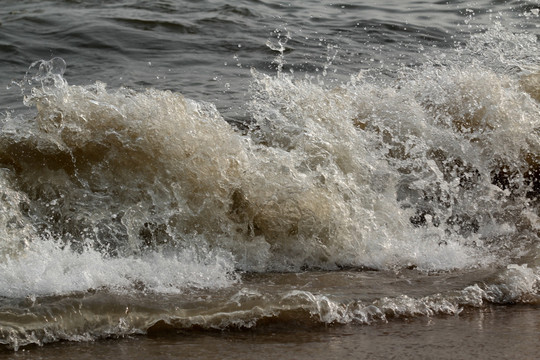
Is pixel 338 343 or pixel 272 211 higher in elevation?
pixel 272 211

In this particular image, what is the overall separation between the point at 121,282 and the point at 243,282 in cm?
57

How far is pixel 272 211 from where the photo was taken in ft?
14.2

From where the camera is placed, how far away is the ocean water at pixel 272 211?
3365mm

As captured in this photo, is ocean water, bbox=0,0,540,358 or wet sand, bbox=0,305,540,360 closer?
wet sand, bbox=0,305,540,360

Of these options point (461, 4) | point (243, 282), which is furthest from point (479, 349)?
point (461, 4)

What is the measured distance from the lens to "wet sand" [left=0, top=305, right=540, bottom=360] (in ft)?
9.96

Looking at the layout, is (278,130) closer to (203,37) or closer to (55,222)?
(55,222)

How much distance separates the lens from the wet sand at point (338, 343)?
3.04 m

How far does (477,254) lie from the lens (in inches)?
171

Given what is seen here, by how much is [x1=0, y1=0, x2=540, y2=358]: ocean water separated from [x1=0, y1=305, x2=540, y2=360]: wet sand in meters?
0.02

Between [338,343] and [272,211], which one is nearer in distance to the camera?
[338,343]

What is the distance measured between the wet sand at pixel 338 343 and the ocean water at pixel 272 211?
0.06ft

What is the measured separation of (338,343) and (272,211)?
4.16ft

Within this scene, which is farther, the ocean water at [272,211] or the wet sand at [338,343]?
the ocean water at [272,211]
